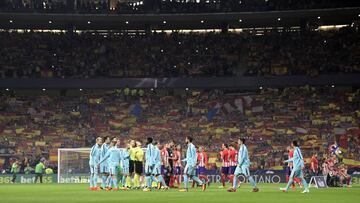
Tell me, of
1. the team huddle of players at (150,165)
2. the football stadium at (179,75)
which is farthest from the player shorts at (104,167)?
the football stadium at (179,75)

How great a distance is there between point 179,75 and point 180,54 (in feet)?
9.28

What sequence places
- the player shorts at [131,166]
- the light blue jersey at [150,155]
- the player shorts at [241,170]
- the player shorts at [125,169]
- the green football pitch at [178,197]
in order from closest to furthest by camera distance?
the green football pitch at [178,197], the player shorts at [241,170], the light blue jersey at [150,155], the player shorts at [131,166], the player shorts at [125,169]

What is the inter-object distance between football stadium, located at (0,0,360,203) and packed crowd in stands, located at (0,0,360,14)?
122mm

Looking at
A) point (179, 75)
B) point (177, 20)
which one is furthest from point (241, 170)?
point (177, 20)

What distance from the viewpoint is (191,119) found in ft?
206

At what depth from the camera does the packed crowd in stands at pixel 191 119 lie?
58156 mm

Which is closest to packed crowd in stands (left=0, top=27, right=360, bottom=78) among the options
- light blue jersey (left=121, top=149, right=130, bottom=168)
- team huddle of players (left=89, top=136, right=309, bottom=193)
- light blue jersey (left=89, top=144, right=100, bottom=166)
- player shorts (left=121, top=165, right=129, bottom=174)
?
team huddle of players (left=89, top=136, right=309, bottom=193)

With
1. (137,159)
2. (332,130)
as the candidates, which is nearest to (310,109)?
(332,130)

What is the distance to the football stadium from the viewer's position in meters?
60.0

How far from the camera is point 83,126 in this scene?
62312 mm

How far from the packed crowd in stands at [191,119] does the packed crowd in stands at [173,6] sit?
24.5ft

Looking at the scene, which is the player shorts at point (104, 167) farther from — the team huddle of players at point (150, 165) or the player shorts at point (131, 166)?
the player shorts at point (131, 166)

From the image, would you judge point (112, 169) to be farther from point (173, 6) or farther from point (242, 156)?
point (173, 6)

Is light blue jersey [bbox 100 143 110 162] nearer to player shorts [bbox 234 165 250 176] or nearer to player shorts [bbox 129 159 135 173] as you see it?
player shorts [bbox 129 159 135 173]
